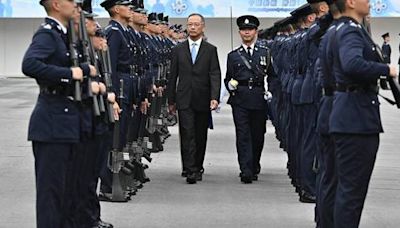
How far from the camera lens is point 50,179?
25.1 feet

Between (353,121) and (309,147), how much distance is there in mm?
3724

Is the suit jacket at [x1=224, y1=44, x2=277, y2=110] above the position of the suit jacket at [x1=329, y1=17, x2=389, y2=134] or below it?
below

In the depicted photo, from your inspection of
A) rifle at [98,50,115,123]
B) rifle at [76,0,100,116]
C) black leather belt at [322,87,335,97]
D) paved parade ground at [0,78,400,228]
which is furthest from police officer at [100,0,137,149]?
black leather belt at [322,87,335,97]

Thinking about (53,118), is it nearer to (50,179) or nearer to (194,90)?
(50,179)

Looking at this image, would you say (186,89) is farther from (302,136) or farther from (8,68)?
(8,68)

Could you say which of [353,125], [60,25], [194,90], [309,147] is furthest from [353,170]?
[194,90]

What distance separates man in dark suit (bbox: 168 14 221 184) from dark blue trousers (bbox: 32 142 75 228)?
5874 mm

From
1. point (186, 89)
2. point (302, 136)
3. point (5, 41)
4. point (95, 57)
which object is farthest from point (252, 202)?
point (5, 41)

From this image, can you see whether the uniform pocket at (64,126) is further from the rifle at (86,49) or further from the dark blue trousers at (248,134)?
the dark blue trousers at (248,134)

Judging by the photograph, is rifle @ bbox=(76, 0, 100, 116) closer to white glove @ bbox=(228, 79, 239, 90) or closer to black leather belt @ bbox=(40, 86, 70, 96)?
black leather belt @ bbox=(40, 86, 70, 96)

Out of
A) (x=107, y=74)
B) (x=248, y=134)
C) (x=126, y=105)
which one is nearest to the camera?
(x=107, y=74)

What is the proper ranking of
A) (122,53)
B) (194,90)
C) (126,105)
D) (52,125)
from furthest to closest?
(194,90)
(126,105)
(122,53)
(52,125)

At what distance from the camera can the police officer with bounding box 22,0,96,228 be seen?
7566 millimetres

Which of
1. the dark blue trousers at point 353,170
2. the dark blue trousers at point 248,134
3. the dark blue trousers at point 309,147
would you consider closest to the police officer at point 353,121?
the dark blue trousers at point 353,170
